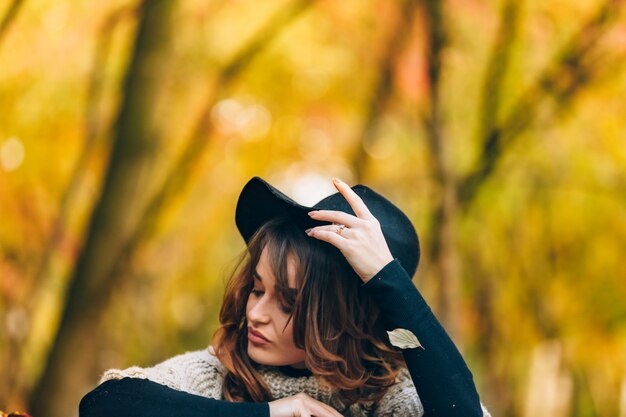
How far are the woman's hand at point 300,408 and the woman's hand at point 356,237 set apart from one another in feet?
1.32

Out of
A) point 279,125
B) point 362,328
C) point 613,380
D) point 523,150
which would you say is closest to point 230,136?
point 279,125

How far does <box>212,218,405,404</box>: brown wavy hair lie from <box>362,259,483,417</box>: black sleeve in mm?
183

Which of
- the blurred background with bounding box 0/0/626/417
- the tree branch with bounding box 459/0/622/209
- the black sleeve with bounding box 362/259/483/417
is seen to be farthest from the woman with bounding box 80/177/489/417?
the tree branch with bounding box 459/0/622/209

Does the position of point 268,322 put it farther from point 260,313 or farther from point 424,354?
point 424,354

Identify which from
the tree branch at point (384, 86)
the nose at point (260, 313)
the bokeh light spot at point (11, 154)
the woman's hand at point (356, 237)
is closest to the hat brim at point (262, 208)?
the woman's hand at point (356, 237)

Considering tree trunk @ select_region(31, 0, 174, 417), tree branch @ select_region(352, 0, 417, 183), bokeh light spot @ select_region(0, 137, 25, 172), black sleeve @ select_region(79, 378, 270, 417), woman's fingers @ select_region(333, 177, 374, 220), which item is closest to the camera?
black sleeve @ select_region(79, 378, 270, 417)

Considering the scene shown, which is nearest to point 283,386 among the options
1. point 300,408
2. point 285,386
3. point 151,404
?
point 285,386

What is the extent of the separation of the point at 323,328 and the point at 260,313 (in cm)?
20

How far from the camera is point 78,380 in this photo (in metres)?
5.89

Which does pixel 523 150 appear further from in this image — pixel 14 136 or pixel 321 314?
pixel 321 314

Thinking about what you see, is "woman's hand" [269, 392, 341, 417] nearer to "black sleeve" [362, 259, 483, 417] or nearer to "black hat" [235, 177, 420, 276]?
"black sleeve" [362, 259, 483, 417]

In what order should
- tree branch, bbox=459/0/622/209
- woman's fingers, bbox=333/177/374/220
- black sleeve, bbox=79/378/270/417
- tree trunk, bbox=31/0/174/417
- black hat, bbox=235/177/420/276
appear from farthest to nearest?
tree branch, bbox=459/0/622/209
tree trunk, bbox=31/0/174/417
black hat, bbox=235/177/420/276
woman's fingers, bbox=333/177/374/220
black sleeve, bbox=79/378/270/417

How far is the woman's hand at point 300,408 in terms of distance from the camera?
2539 mm

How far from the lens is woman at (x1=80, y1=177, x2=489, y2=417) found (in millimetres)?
2498
